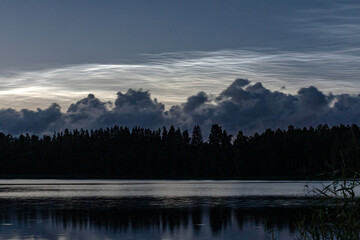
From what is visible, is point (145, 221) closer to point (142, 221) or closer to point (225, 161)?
point (142, 221)

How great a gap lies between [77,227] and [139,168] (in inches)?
6365

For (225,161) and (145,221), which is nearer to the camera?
(145,221)

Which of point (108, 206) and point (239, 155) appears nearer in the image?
point (108, 206)

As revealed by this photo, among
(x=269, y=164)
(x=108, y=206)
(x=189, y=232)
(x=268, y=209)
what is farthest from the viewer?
(x=269, y=164)

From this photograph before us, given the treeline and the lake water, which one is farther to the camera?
the treeline

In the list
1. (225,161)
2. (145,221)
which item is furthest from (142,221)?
(225,161)

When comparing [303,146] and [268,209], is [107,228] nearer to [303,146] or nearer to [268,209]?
[268,209]

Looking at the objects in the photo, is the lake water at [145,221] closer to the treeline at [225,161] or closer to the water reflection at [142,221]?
the water reflection at [142,221]

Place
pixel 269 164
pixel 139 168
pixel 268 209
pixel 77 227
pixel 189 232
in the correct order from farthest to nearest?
pixel 139 168 → pixel 269 164 → pixel 268 209 → pixel 77 227 → pixel 189 232

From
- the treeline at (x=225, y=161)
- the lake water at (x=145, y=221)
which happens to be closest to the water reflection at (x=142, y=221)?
the lake water at (x=145, y=221)

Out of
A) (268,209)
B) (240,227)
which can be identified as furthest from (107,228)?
(268,209)

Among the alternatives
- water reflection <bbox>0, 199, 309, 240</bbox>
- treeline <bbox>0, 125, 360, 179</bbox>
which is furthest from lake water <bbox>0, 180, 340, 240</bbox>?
treeline <bbox>0, 125, 360, 179</bbox>

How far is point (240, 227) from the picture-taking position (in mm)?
34562

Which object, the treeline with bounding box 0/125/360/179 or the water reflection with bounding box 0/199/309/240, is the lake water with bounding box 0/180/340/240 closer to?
the water reflection with bounding box 0/199/309/240
